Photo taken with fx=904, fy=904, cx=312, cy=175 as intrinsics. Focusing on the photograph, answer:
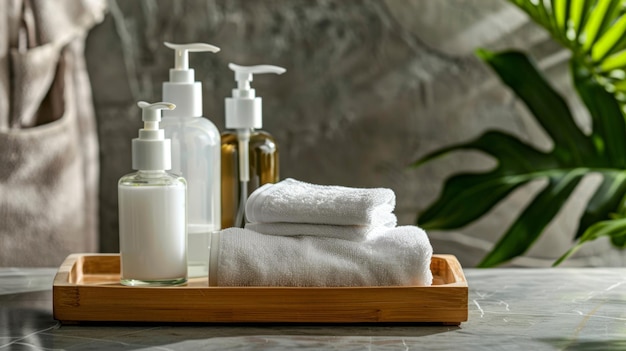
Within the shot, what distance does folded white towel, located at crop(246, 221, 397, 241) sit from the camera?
0.74 m

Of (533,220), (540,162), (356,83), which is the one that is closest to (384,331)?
(533,220)

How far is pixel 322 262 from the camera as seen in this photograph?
728 millimetres

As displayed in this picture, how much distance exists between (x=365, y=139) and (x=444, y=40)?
9.8 inches

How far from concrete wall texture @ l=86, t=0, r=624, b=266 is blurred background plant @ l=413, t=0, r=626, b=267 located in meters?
0.33

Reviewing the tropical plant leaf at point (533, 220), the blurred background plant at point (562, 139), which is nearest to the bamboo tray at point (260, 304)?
the tropical plant leaf at point (533, 220)

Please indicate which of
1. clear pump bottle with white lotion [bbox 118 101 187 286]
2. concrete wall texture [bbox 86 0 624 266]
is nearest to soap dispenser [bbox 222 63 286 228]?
clear pump bottle with white lotion [bbox 118 101 187 286]

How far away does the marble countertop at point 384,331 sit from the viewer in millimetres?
675

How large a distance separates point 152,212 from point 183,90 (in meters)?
0.13

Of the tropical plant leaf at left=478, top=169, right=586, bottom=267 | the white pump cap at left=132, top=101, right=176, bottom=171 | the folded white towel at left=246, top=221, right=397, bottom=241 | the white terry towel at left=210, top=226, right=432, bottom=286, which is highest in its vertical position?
the white pump cap at left=132, top=101, right=176, bottom=171

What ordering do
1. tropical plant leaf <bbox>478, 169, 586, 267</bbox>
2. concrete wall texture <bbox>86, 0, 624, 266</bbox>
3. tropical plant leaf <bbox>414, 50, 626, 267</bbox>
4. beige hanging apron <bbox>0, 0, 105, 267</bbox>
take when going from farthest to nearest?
1. concrete wall texture <bbox>86, 0, 624, 266</bbox>
2. beige hanging apron <bbox>0, 0, 105, 267</bbox>
3. tropical plant leaf <bbox>414, 50, 626, 267</bbox>
4. tropical plant leaf <bbox>478, 169, 586, 267</bbox>

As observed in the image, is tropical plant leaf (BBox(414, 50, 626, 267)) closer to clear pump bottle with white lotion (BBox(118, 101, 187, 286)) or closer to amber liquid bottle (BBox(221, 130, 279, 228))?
amber liquid bottle (BBox(221, 130, 279, 228))

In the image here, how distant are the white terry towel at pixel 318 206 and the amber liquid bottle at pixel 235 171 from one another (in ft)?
0.27

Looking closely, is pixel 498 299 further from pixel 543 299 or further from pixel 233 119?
pixel 233 119

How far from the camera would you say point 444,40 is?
5.85 feet
